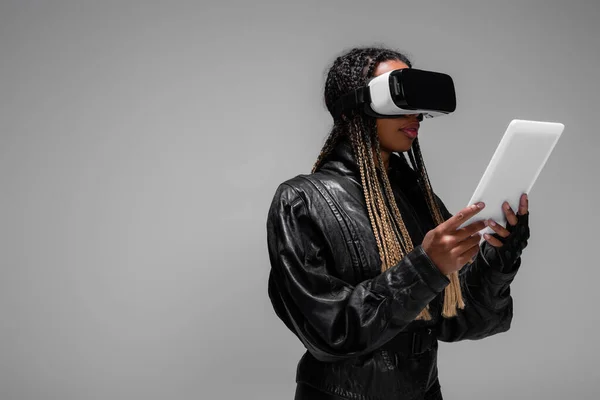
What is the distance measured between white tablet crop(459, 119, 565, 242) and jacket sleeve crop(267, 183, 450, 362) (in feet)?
0.57

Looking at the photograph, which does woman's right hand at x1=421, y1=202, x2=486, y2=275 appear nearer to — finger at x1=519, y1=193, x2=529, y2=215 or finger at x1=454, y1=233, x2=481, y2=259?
finger at x1=454, y1=233, x2=481, y2=259

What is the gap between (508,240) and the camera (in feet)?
6.35

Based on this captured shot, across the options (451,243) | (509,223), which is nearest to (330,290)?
(451,243)

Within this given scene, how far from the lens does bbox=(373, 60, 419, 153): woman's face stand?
2062 millimetres

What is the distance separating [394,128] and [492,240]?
0.39 meters

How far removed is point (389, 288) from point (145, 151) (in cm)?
193

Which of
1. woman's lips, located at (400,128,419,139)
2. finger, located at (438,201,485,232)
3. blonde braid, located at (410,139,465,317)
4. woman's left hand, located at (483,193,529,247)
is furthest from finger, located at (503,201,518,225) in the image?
woman's lips, located at (400,128,419,139)

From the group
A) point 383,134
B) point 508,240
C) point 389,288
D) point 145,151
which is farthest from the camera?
point 145,151

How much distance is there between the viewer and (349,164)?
2.12 m

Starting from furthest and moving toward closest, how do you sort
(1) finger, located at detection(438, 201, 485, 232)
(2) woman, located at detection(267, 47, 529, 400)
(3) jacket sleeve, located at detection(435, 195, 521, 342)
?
1. (3) jacket sleeve, located at detection(435, 195, 521, 342)
2. (2) woman, located at detection(267, 47, 529, 400)
3. (1) finger, located at detection(438, 201, 485, 232)

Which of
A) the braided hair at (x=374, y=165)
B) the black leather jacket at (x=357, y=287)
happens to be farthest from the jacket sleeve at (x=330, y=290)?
the braided hair at (x=374, y=165)

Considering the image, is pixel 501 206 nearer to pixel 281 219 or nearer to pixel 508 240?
pixel 508 240

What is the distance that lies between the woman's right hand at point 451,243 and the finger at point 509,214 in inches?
3.3

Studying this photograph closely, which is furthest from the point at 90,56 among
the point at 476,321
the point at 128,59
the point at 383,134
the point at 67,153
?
the point at 476,321
